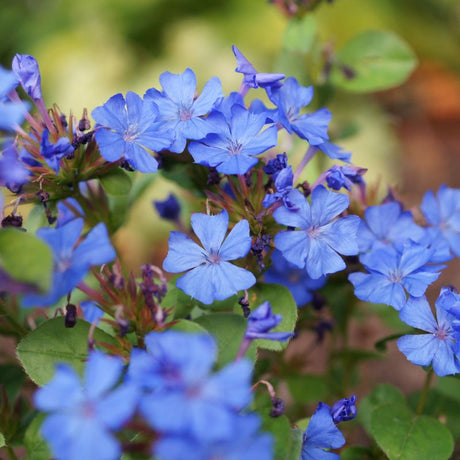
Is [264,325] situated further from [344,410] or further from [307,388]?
[307,388]

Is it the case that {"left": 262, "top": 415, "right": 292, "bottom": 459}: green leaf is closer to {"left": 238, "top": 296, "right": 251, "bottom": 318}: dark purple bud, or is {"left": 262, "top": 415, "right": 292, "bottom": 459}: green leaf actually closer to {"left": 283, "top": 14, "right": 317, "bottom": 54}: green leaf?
{"left": 238, "top": 296, "right": 251, "bottom": 318}: dark purple bud

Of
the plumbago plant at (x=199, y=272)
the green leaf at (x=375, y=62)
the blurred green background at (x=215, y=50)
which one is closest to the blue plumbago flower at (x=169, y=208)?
the plumbago plant at (x=199, y=272)

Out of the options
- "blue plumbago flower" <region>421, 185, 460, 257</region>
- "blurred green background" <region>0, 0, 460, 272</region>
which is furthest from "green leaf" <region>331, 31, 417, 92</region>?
"blurred green background" <region>0, 0, 460, 272</region>

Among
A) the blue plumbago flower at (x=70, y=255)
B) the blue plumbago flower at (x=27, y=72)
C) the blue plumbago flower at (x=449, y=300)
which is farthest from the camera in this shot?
the blue plumbago flower at (x=27, y=72)

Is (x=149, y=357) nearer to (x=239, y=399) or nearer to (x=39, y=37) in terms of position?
(x=239, y=399)

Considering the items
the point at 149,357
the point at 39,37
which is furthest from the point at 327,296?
the point at 39,37

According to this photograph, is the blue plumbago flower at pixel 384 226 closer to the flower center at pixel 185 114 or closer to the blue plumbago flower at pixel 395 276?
the blue plumbago flower at pixel 395 276
